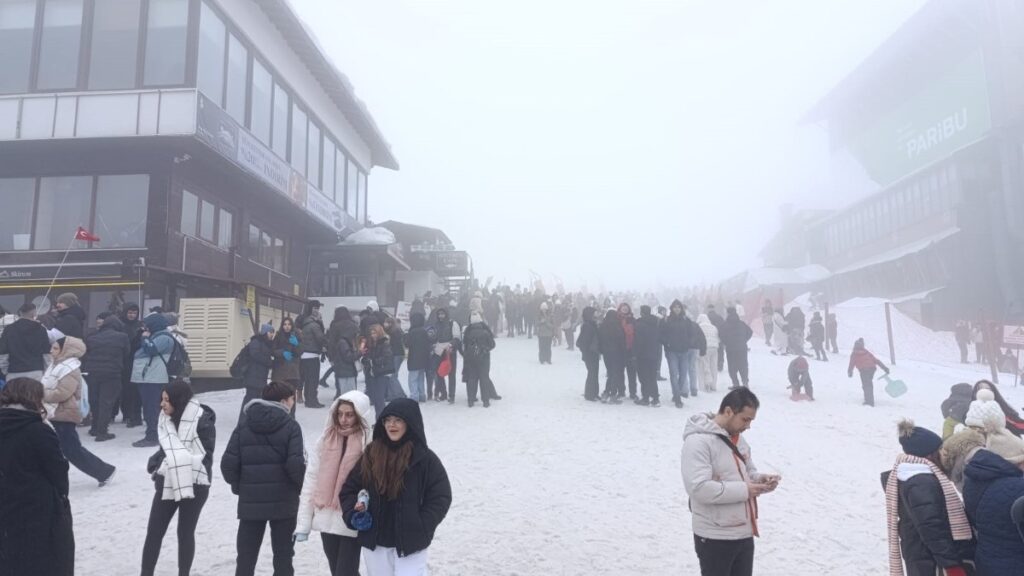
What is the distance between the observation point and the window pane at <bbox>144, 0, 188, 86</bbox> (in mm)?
17703

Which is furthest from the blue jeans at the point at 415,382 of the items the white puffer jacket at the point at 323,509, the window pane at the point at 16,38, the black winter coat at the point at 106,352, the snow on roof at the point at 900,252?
the snow on roof at the point at 900,252

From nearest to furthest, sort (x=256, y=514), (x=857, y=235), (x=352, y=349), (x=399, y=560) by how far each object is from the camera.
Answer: (x=399, y=560) < (x=256, y=514) < (x=352, y=349) < (x=857, y=235)

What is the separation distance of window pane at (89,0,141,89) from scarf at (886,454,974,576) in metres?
20.3

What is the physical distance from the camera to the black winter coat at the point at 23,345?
27.3 feet

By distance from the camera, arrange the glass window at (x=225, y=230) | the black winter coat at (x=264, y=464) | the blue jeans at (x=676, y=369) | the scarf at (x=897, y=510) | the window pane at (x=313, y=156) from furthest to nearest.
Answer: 1. the window pane at (x=313, y=156)
2. the glass window at (x=225, y=230)
3. the blue jeans at (x=676, y=369)
4. the black winter coat at (x=264, y=464)
5. the scarf at (x=897, y=510)

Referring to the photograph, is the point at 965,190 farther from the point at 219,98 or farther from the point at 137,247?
the point at 137,247

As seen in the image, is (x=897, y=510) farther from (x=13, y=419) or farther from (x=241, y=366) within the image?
(x=241, y=366)

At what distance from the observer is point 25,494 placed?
148 inches

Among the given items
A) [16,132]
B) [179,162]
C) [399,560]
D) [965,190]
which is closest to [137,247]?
[179,162]

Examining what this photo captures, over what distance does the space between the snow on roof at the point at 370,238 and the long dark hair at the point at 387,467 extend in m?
25.6

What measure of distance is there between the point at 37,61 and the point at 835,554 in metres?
22.7

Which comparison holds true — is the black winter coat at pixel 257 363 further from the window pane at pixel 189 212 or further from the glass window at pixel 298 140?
the glass window at pixel 298 140

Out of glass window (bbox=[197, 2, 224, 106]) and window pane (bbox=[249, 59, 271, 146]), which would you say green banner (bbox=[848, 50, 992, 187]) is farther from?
glass window (bbox=[197, 2, 224, 106])

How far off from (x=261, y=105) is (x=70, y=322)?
47.4 feet
